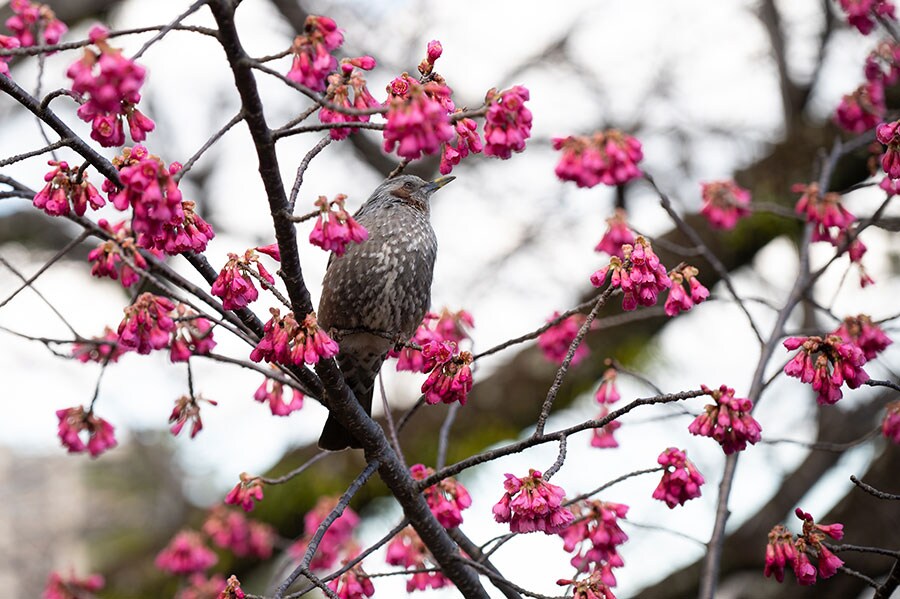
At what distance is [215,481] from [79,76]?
5.03 m

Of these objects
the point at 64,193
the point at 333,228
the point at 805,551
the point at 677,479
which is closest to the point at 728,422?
the point at 677,479

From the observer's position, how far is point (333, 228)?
1.73m

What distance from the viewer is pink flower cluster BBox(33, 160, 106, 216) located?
1859 millimetres

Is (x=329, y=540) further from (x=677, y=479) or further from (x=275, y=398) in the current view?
(x=677, y=479)

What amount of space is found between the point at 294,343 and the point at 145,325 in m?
0.33

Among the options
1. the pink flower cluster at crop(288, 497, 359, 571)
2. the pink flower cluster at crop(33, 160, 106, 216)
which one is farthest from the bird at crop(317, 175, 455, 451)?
the pink flower cluster at crop(33, 160, 106, 216)

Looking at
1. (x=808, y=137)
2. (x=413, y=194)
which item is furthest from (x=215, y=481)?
(x=808, y=137)

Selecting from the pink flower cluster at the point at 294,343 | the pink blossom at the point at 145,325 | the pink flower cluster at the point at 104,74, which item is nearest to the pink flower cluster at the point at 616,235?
the pink flower cluster at the point at 294,343

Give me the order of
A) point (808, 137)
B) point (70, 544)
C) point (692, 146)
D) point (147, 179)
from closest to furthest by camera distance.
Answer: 1. point (147, 179)
2. point (808, 137)
3. point (692, 146)
4. point (70, 544)

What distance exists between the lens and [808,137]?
492 cm

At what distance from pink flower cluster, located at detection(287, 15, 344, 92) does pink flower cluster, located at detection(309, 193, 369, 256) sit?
23 centimetres

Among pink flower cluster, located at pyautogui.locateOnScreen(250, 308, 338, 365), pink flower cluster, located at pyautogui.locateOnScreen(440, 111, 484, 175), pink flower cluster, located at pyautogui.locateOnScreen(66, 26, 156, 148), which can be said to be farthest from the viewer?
pink flower cluster, located at pyautogui.locateOnScreen(440, 111, 484, 175)

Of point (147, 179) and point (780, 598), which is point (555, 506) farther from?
point (780, 598)

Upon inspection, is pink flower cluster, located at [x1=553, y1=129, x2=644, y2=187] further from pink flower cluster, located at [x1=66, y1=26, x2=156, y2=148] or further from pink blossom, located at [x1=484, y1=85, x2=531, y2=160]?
pink flower cluster, located at [x1=66, y1=26, x2=156, y2=148]
